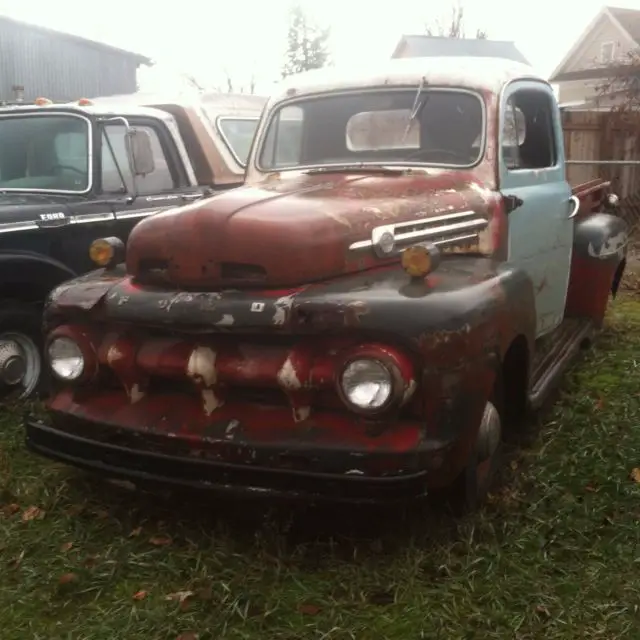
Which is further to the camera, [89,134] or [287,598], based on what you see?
[89,134]

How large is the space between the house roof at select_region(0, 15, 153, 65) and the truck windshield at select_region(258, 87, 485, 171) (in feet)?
74.1

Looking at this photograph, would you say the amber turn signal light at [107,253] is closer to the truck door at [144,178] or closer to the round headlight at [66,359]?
the round headlight at [66,359]

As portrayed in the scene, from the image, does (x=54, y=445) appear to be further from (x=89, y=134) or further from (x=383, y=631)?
(x=89, y=134)

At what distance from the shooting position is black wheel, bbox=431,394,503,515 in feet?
11.2

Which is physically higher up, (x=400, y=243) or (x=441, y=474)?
(x=400, y=243)

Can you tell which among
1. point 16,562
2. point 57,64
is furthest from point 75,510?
point 57,64

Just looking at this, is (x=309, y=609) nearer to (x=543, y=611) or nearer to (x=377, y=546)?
(x=377, y=546)

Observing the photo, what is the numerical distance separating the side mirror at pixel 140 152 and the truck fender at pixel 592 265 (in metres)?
2.86

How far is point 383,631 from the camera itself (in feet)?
9.64

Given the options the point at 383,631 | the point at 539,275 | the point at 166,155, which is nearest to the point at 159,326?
the point at 383,631

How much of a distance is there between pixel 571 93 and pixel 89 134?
123ft

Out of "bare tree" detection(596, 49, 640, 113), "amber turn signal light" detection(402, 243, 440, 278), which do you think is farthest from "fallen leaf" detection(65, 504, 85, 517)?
"bare tree" detection(596, 49, 640, 113)

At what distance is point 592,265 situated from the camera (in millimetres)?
5668

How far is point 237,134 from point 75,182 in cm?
173
